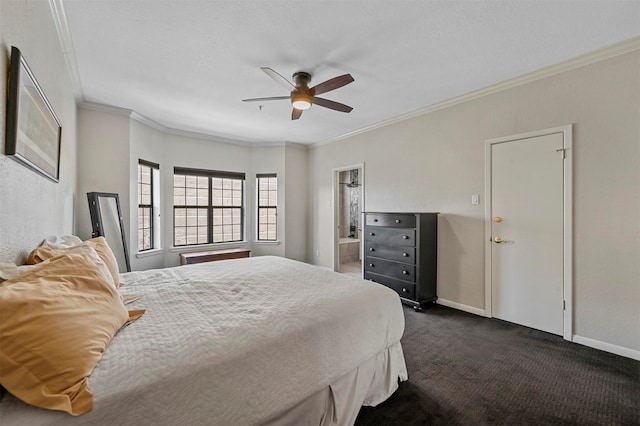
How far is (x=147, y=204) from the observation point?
180 inches

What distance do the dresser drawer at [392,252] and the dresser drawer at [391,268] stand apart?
6 centimetres

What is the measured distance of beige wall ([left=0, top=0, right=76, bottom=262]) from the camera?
1.21 m

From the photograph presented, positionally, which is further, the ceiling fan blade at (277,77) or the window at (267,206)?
the window at (267,206)

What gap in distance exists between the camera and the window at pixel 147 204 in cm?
441

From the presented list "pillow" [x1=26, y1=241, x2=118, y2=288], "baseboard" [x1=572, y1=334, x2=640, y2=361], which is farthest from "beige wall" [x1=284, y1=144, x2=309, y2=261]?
"baseboard" [x1=572, y1=334, x2=640, y2=361]

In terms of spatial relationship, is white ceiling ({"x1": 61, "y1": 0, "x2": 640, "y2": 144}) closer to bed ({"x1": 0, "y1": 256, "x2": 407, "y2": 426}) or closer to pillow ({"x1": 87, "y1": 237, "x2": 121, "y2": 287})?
pillow ({"x1": 87, "y1": 237, "x2": 121, "y2": 287})

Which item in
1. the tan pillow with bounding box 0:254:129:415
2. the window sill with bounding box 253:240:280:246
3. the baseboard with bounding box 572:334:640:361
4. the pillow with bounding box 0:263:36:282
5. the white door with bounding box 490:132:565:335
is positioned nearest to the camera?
the tan pillow with bounding box 0:254:129:415

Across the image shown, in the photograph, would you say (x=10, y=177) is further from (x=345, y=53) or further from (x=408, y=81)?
(x=408, y=81)

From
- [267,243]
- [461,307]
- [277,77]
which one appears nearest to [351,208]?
[267,243]

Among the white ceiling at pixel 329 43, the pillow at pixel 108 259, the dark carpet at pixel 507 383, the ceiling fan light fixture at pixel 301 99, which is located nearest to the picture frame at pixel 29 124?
the pillow at pixel 108 259

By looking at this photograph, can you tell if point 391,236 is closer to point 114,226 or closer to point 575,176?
point 575,176

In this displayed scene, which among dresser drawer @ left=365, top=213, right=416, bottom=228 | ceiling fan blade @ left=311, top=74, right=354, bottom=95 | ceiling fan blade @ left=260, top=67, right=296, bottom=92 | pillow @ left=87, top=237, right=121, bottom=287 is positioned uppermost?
ceiling fan blade @ left=260, top=67, right=296, bottom=92

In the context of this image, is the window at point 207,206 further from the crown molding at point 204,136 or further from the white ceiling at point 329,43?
the white ceiling at point 329,43

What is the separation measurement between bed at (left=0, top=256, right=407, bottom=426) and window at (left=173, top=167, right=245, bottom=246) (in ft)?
9.97
